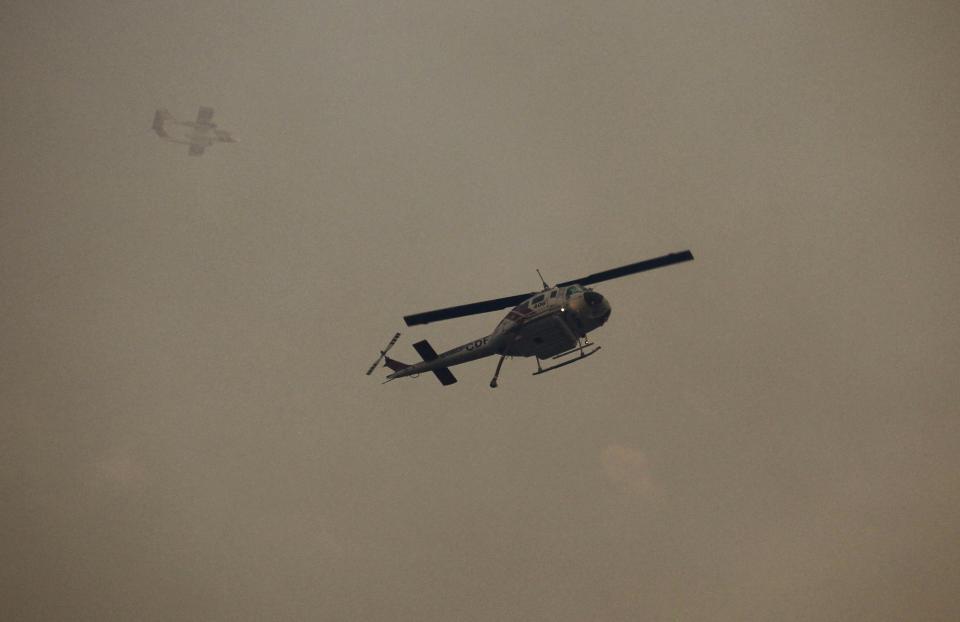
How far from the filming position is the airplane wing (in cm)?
3924

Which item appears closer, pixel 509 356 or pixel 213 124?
pixel 509 356

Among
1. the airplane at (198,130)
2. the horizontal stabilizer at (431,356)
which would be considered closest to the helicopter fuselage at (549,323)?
the horizontal stabilizer at (431,356)

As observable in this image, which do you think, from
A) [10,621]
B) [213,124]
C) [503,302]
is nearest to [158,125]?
[213,124]

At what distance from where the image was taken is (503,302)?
30.9 meters

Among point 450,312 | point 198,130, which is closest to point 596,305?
point 450,312

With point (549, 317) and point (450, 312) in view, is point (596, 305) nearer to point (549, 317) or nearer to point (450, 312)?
point (549, 317)

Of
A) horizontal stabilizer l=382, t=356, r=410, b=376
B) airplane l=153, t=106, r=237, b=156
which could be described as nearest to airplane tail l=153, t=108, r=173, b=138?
airplane l=153, t=106, r=237, b=156

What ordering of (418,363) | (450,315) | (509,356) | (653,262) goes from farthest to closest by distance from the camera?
(418,363)
(509,356)
(450,315)
(653,262)

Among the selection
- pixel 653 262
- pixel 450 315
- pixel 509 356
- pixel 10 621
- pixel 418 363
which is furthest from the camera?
pixel 10 621

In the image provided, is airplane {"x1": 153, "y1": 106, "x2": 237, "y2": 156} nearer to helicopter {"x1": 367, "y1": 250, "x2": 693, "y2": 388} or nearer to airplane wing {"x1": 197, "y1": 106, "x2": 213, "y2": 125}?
airplane wing {"x1": 197, "y1": 106, "x2": 213, "y2": 125}

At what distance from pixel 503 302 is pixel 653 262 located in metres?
7.98

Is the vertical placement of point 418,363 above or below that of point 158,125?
below

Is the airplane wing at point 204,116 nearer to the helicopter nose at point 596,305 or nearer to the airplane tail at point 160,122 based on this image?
the airplane tail at point 160,122

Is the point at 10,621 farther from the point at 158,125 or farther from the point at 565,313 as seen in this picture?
the point at 565,313
